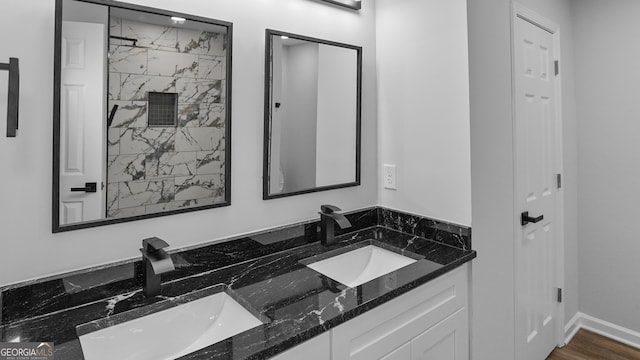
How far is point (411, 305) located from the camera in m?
1.35

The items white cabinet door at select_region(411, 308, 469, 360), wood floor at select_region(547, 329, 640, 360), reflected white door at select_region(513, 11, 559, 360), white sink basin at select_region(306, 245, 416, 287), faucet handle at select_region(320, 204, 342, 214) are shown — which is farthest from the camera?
wood floor at select_region(547, 329, 640, 360)

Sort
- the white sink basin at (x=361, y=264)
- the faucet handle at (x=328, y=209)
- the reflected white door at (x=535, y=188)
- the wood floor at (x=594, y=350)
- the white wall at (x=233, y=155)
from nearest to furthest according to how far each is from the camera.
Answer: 1. the white wall at (x=233, y=155)
2. the white sink basin at (x=361, y=264)
3. the faucet handle at (x=328, y=209)
4. the reflected white door at (x=535, y=188)
5. the wood floor at (x=594, y=350)

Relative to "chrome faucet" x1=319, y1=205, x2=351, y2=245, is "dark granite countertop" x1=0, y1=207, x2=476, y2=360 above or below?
below

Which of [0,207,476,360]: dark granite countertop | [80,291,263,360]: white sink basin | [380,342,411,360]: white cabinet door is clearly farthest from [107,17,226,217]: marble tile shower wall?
[380,342,411,360]: white cabinet door

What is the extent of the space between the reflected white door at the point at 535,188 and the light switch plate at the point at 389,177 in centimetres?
66

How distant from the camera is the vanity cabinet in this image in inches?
Answer: 43.1

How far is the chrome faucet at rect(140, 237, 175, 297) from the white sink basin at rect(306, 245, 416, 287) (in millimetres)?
608

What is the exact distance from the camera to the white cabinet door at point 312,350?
0.98m

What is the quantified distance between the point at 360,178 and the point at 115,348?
134 centimetres

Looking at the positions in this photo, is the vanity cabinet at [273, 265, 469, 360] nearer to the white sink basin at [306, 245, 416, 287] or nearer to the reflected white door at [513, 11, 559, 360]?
the white sink basin at [306, 245, 416, 287]

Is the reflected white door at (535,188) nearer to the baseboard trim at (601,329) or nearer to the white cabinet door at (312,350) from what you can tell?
the baseboard trim at (601,329)

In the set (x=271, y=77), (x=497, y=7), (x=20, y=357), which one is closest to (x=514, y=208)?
(x=497, y=7)

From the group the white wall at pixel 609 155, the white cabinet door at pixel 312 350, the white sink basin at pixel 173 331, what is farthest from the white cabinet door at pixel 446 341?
the white wall at pixel 609 155

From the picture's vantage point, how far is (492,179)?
176 cm
